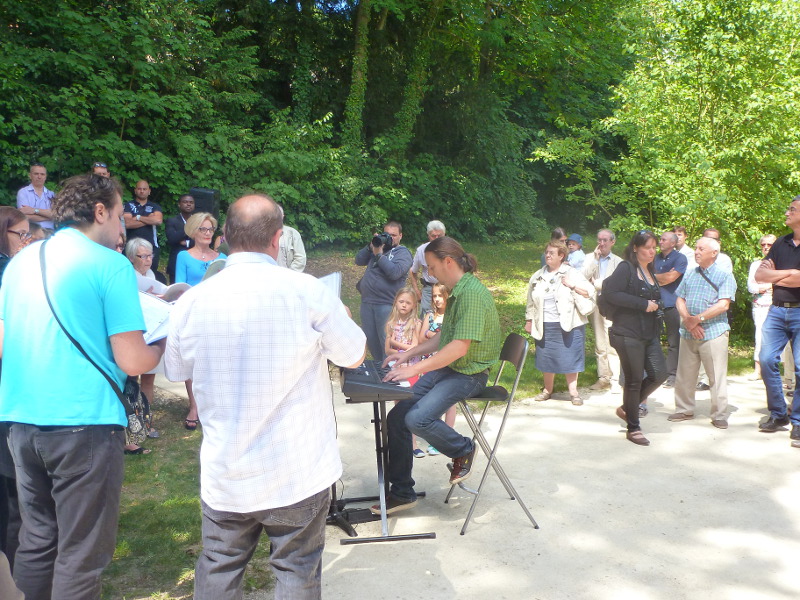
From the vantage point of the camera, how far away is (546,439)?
21.0ft

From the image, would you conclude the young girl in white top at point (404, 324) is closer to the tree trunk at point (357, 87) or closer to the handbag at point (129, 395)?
the handbag at point (129, 395)

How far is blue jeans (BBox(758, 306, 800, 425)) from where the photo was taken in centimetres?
638

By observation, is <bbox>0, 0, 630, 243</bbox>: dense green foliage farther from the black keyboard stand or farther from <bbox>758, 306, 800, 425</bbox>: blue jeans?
the black keyboard stand

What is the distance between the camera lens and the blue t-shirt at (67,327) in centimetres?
266

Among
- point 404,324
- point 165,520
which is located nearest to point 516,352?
point 404,324

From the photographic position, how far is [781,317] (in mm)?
6473

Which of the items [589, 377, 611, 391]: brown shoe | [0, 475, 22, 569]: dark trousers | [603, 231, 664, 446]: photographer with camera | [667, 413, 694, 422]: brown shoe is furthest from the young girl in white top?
[0, 475, 22, 569]: dark trousers

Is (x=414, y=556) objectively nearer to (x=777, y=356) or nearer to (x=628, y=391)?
(x=628, y=391)

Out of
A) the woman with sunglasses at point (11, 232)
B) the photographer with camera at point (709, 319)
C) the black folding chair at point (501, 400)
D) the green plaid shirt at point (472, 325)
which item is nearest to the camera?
the woman with sunglasses at point (11, 232)

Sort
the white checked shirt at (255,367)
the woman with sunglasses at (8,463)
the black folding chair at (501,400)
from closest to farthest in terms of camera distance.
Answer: the white checked shirt at (255,367) → the woman with sunglasses at (8,463) → the black folding chair at (501,400)

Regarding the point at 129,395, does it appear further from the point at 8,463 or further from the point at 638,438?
the point at 638,438

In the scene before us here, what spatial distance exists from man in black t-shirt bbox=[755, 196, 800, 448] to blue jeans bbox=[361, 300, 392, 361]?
3.47 meters

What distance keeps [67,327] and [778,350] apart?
19.8ft

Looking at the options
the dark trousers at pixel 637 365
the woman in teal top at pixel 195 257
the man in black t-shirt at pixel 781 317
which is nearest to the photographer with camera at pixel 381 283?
the woman in teal top at pixel 195 257
